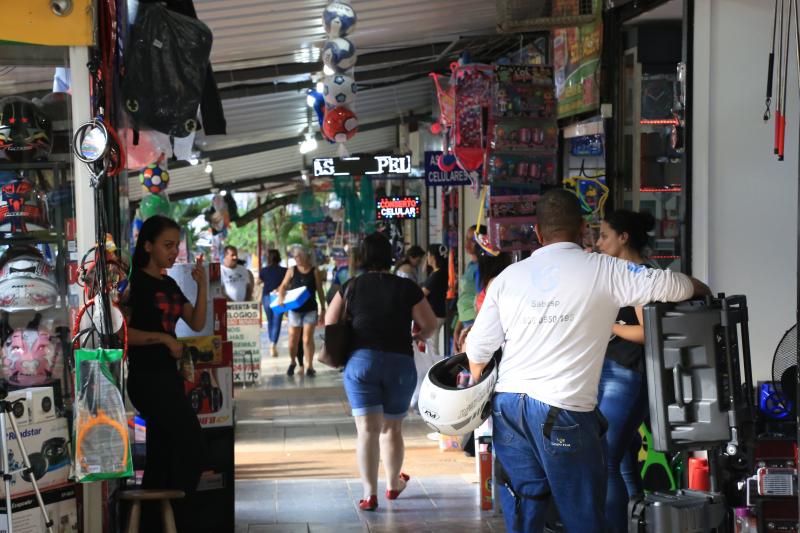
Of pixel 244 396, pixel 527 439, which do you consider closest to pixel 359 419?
pixel 527 439

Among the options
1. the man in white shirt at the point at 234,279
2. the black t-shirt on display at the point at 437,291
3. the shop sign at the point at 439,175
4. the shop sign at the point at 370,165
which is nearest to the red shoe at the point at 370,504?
the shop sign at the point at 439,175

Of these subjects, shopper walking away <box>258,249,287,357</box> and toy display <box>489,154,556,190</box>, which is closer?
toy display <box>489,154,556,190</box>

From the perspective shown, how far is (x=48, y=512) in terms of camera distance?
4535mm

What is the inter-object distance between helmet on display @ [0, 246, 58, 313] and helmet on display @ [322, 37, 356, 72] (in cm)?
365

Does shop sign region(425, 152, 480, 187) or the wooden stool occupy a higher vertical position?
shop sign region(425, 152, 480, 187)

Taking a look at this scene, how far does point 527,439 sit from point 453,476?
3622mm

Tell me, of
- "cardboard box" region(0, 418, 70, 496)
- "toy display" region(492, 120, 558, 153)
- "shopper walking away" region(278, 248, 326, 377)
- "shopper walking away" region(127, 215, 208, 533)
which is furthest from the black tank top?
"cardboard box" region(0, 418, 70, 496)

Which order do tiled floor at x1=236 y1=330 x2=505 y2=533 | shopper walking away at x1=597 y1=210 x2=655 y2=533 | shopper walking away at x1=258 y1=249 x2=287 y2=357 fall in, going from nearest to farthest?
shopper walking away at x1=597 y1=210 x2=655 y2=533 < tiled floor at x1=236 y1=330 x2=505 y2=533 < shopper walking away at x1=258 y1=249 x2=287 y2=357

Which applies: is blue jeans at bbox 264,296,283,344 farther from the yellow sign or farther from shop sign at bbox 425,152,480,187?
the yellow sign

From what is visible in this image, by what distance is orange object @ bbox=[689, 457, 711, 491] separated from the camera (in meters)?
5.14

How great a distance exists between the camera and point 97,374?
4430 millimetres

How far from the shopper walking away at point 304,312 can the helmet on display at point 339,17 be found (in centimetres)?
631

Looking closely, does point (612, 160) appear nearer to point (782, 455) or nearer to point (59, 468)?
point (782, 455)

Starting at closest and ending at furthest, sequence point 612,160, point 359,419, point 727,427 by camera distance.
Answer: point 727,427, point 359,419, point 612,160
